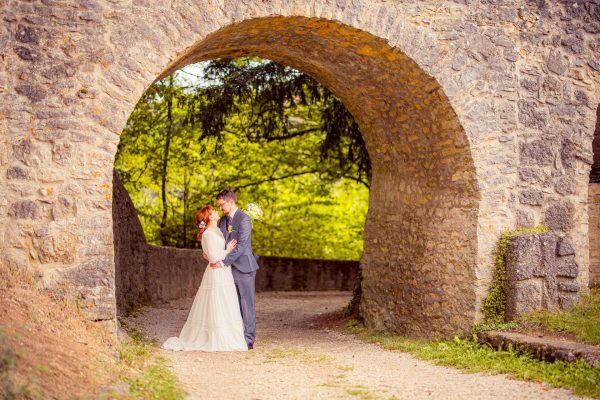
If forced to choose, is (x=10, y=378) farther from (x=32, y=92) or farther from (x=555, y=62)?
(x=555, y=62)

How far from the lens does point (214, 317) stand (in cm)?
757

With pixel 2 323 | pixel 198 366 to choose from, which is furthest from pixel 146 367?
pixel 2 323

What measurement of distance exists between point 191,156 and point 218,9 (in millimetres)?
9719

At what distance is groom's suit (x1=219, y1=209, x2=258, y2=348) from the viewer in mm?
7793

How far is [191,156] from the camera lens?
16203 millimetres

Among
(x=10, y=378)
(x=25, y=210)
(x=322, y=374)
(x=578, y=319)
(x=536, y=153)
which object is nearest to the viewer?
(x=10, y=378)

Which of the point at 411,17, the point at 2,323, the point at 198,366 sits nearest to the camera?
the point at 2,323

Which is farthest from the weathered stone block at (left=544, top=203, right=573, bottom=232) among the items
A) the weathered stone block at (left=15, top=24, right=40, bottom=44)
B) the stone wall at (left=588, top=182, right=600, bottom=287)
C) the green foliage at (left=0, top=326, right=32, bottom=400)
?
the green foliage at (left=0, top=326, right=32, bottom=400)

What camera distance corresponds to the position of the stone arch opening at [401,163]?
760 centimetres

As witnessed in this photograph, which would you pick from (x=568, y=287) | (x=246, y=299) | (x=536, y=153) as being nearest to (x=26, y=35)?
(x=246, y=299)

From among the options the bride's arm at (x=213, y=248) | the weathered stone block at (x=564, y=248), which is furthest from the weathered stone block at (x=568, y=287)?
the bride's arm at (x=213, y=248)

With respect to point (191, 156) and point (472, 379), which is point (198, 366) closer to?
point (472, 379)

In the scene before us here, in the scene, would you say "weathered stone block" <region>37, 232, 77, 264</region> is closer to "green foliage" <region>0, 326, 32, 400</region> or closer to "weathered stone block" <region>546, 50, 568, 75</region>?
"green foliage" <region>0, 326, 32, 400</region>

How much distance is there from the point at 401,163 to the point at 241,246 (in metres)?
2.25
